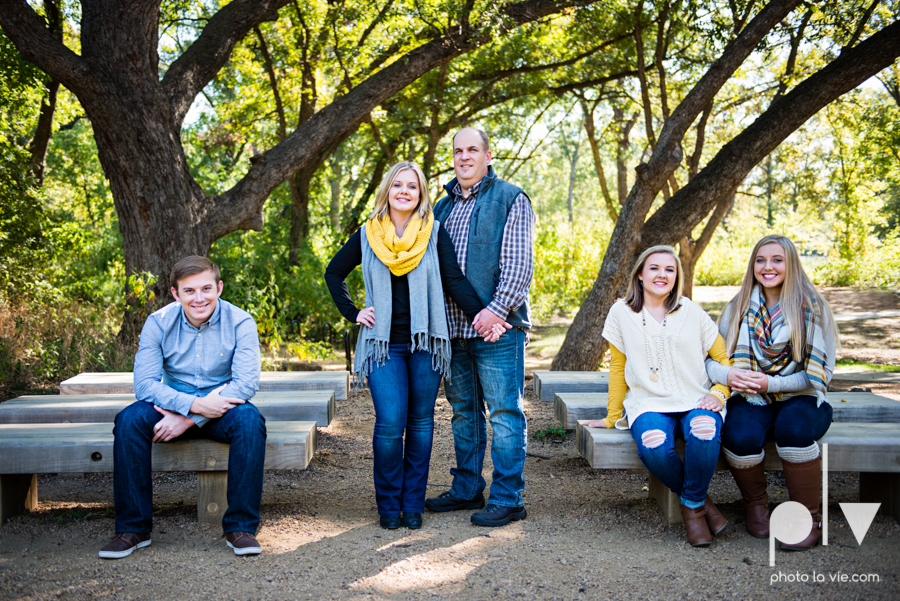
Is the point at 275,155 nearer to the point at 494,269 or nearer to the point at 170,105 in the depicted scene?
the point at 170,105

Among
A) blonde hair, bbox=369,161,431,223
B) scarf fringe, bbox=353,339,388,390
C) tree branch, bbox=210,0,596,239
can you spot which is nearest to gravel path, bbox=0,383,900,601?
scarf fringe, bbox=353,339,388,390

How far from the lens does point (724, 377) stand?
330cm

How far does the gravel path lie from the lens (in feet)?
8.94

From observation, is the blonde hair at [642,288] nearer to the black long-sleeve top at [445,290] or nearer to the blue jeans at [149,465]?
the black long-sleeve top at [445,290]

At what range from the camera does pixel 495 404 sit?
344 cm

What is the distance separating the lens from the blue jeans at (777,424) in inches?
124

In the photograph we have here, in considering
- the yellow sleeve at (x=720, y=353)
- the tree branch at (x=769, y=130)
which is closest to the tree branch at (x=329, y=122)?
the tree branch at (x=769, y=130)

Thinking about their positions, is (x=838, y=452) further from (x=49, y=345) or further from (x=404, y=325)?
(x=49, y=345)

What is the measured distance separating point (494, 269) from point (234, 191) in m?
4.65

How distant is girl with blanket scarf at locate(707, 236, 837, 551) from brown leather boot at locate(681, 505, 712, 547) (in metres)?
0.29

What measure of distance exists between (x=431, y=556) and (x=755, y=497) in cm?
155

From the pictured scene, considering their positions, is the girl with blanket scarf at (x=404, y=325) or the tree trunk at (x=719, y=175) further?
the tree trunk at (x=719, y=175)

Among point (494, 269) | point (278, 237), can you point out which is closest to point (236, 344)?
point (494, 269)

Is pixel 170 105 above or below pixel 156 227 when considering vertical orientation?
above
